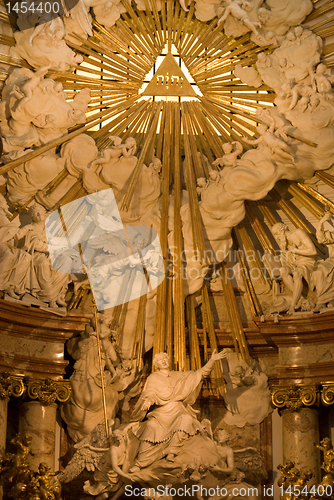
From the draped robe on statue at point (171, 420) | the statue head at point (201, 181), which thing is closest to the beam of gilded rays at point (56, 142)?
the statue head at point (201, 181)

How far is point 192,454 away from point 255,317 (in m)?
2.18

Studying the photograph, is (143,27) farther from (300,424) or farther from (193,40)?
(300,424)

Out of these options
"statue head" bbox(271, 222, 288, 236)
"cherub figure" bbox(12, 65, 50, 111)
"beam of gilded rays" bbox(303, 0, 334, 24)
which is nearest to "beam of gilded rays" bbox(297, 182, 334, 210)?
"statue head" bbox(271, 222, 288, 236)

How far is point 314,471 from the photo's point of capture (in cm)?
1009

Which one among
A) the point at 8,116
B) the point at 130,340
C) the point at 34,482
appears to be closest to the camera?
the point at 34,482

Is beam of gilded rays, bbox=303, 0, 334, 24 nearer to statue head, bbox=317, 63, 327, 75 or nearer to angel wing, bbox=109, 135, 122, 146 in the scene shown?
statue head, bbox=317, 63, 327, 75

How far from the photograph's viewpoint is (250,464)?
10188mm

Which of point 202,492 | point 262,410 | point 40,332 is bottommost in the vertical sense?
point 202,492

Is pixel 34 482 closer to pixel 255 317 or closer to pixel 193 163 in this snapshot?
pixel 255 317

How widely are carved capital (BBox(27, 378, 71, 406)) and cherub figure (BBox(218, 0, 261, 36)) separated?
17.6 ft

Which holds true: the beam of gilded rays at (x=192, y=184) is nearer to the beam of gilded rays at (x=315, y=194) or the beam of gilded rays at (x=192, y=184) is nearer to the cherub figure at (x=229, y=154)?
the cherub figure at (x=229, y=154)

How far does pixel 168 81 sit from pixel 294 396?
15.6 ft

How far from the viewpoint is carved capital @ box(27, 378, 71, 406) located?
10203mm

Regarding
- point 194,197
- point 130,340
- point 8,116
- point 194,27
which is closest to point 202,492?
point 130,340
